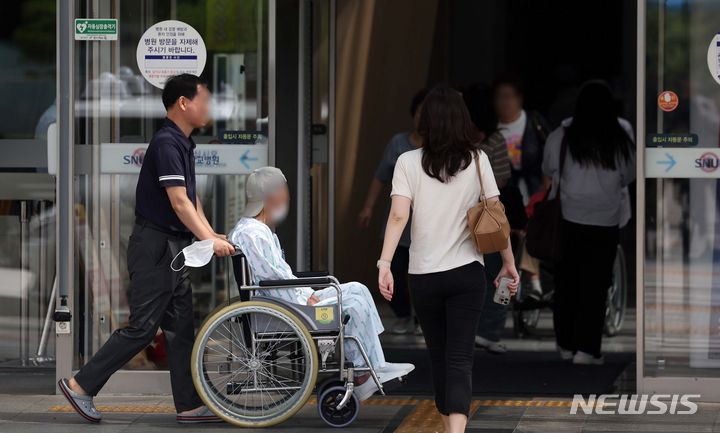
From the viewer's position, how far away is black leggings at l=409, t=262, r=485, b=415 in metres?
6.29

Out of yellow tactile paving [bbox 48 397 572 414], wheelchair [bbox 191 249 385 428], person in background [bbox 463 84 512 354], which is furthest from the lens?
person in background [bbox 463 84 512 354]

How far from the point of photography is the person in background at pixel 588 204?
29.2 feet

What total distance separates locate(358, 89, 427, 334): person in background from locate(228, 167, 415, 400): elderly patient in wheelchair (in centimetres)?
180

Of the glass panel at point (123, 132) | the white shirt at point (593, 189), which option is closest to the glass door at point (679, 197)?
the white shirt at point (593, 189)

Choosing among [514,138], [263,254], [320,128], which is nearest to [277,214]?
[263,254]

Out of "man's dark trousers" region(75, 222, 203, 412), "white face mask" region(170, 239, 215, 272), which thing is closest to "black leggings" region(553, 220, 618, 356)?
"man's dark trousers" region(75, 222, 203, 412)

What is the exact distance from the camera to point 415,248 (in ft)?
21.0

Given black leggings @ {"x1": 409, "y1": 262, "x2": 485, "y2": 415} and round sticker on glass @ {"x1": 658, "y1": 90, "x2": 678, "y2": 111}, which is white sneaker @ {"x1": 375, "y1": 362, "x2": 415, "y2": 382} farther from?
round sticker on glass @ {"x1": 658, "y1": 90, "x2": 678, "y2": 111}

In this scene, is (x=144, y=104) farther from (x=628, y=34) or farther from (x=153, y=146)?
(x=628, y=34)

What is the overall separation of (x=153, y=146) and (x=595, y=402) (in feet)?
9.05

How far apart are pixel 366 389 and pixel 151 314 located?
1131 mm

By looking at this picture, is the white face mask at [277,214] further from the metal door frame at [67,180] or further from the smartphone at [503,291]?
the smartphone at [503,291]

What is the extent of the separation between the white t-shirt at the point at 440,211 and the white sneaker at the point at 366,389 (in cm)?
85

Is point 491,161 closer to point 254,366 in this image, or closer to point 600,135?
point 600,135
